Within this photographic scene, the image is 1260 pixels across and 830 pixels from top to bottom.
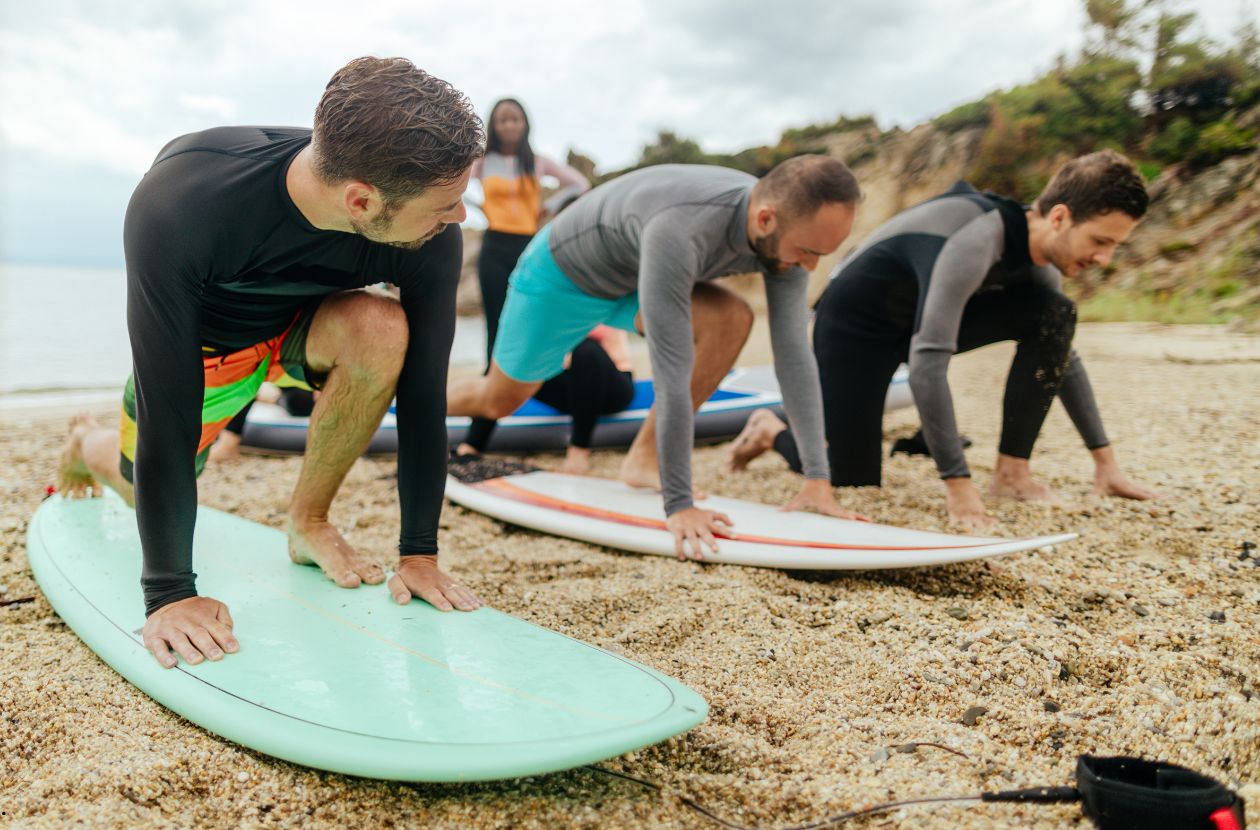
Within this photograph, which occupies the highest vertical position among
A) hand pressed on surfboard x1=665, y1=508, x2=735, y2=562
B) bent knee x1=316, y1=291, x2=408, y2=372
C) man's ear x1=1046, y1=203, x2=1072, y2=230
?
man's ear x1=1046, y1=203, x2=1072, y2=230

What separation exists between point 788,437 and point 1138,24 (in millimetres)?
10428

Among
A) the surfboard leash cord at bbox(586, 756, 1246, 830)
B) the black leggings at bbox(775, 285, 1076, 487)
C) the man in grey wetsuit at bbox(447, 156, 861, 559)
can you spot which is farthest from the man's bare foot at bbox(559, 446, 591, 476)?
Result: the surfboard leash cord at bbox(586, 756, 1246, 830)

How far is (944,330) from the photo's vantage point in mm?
2695

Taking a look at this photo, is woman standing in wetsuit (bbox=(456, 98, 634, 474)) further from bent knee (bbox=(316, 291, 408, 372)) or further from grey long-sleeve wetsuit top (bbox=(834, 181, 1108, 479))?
bent knee (bbox=(316, 291, 408, 372))

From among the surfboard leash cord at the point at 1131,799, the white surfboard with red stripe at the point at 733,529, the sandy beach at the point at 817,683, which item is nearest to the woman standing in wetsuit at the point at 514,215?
the white surfboard with red stripe at the point at 733,529

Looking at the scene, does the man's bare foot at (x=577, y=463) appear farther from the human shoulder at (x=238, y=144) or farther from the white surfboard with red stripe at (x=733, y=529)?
the human shoulder at (x=238, y=144)

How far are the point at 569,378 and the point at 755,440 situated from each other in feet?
3.57

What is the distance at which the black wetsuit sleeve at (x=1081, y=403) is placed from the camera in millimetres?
3004

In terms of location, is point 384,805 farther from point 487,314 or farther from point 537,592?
point 487,314

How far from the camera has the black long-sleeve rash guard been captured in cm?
158

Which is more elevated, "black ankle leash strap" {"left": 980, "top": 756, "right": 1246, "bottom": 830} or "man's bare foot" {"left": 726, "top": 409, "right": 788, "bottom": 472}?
"man's bare foot" {"left": 726, "top": 409, "right": 788, "bottom": 472}

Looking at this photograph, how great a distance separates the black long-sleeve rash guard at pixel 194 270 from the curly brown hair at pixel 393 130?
0.68 ft

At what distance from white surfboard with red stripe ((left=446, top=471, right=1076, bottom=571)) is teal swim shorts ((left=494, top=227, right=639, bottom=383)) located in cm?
50

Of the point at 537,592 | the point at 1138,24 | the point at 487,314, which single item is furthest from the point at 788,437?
the point at 1138,24
